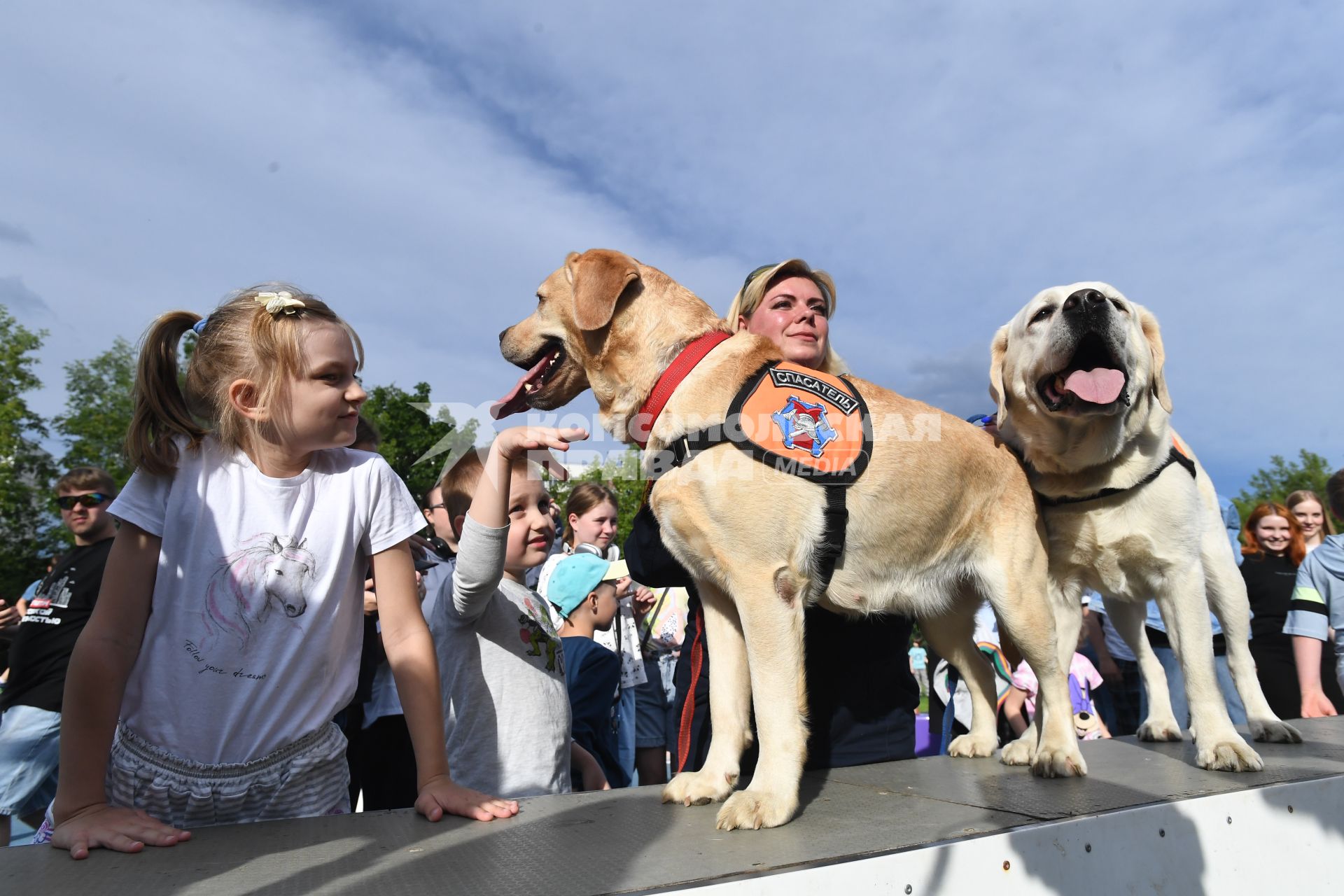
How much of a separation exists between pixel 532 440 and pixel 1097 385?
233cm

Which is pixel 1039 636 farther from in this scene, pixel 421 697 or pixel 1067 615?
pixel 421 697

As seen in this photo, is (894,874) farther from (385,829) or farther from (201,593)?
(201,593)

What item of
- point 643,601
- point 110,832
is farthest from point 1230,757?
point 643,601

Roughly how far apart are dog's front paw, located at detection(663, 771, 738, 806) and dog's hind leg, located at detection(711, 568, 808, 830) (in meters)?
0.18

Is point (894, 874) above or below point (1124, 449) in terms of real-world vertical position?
below

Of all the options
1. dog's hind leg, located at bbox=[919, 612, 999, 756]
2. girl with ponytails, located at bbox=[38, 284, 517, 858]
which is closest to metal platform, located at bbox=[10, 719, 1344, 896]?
girl with ponytails, located at bbox=[38, 284, 517, 858]

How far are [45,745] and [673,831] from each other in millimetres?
4386

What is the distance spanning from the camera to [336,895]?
66.1 inches

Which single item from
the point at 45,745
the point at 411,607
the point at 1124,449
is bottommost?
the point at 45,745

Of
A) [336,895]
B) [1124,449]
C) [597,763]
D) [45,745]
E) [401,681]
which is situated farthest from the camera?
[45,745]

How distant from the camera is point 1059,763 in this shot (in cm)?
288

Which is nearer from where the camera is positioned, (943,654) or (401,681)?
(401,681)

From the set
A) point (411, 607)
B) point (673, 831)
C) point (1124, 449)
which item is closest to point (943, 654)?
point (1124, 449)

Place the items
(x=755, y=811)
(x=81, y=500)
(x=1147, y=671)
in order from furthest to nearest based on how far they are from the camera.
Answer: (x=81, y=500) < (x=1147, y=671) < (x=755, y=811)
